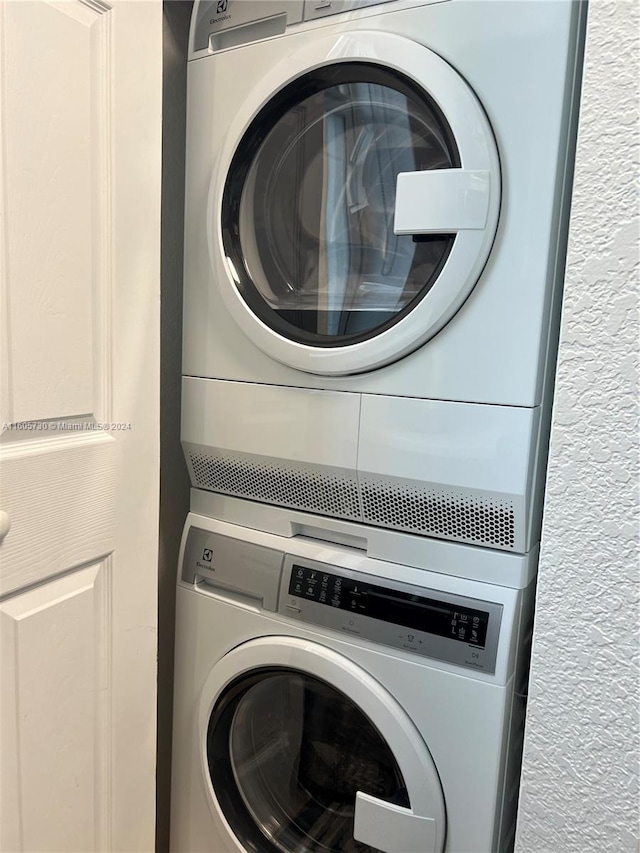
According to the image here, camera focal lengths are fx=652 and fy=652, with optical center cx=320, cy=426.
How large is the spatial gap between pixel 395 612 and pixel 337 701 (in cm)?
23

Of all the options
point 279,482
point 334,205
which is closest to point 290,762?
point 279,482

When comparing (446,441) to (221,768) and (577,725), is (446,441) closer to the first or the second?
(577,725)

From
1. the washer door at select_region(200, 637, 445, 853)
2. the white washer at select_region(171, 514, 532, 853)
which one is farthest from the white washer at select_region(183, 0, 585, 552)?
the washer door at select_region(200, 637, 445, 853)

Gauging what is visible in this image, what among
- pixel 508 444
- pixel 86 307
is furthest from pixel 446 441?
pixel 86 307

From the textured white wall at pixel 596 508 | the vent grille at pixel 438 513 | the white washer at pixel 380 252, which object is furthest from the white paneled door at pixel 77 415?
the textured white wall at pixel 596 508

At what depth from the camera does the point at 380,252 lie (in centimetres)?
103

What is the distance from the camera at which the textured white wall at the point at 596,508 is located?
1.88ft

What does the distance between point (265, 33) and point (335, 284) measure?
433 millimetres

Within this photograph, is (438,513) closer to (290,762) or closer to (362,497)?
(362,497)

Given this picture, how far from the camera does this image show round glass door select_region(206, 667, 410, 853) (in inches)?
44.9

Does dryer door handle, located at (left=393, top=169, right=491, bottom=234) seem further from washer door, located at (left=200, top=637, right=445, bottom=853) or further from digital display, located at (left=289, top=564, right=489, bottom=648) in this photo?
washer door, located at (left=200, top=637, right=445, bottom=853)

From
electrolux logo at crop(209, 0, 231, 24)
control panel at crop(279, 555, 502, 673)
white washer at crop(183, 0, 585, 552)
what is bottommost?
control panel at crop(279, 555, 502, 673)

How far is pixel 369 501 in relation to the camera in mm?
1060

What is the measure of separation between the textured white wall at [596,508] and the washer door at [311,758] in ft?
1.34
